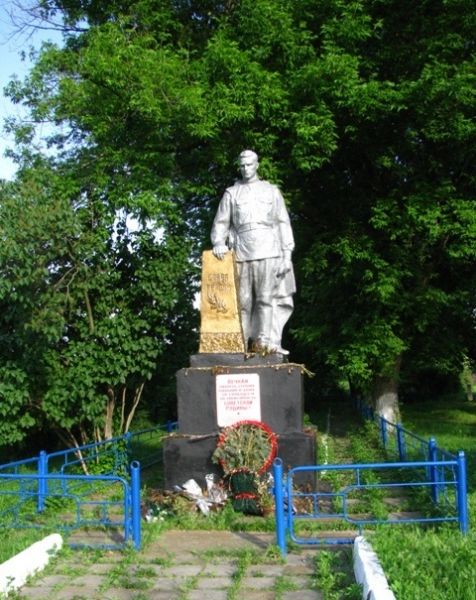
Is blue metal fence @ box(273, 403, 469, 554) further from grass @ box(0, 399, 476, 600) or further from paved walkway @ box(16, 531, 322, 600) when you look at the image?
paved walkway @ box(16, 531, 322, 600)

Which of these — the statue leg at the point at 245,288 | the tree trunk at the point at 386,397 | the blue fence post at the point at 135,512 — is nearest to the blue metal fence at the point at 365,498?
the blue fence post at the point at 135,512

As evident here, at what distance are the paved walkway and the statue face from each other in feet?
13.9

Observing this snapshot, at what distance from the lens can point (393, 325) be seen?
44.9ft

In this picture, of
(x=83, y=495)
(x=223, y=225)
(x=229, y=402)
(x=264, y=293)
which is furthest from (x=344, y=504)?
(x=223, y=225)

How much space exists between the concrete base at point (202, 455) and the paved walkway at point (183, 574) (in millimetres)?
1538

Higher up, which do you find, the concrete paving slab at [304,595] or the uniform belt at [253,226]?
the uniform belt at [253,226]

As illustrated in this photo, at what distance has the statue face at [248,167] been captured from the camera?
8.87 meters

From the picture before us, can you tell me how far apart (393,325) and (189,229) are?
4.01 metres

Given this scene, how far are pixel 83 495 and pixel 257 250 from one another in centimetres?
323

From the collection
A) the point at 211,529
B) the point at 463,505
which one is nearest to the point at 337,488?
the point at 211,529

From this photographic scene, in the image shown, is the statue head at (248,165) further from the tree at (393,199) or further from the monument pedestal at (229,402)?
the tree at (393,199)

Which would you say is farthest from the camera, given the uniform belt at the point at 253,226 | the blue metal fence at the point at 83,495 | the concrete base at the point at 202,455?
the uniform belt at the point at 253,226

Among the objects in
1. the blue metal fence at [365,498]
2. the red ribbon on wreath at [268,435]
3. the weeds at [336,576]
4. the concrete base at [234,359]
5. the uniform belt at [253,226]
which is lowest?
the weeds at [336,576]

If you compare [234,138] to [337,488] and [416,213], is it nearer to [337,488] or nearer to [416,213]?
[416,213]
